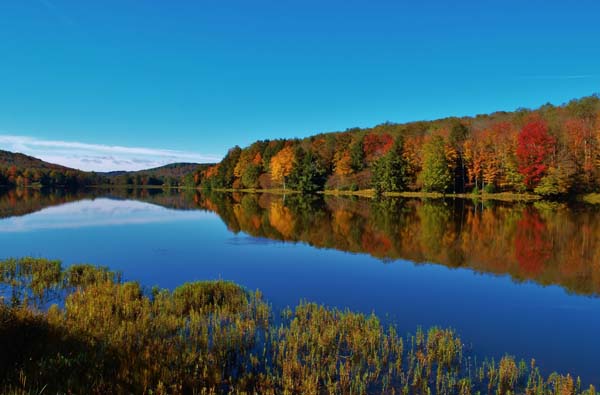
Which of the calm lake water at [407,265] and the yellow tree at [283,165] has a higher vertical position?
Result: the yellow tree at [283,165]

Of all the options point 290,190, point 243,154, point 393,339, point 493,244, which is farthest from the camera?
point 243,154

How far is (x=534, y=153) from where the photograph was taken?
201 ft

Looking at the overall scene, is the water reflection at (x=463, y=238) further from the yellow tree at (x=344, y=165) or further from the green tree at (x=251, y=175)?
the green tree at (x=251, y=175)

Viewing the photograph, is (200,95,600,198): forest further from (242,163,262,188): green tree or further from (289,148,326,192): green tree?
(242,163,262,188): green tree

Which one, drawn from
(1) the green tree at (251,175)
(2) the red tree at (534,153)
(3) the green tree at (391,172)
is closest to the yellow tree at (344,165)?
(3) the green tree at (391,172)

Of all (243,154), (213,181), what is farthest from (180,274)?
(213,181)

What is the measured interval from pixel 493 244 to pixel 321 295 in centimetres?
1428

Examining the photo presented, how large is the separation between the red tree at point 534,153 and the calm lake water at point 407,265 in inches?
1271

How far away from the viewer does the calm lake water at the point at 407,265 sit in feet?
32.4

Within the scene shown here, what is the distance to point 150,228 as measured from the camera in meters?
29.9

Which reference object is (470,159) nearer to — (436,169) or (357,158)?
(436,169)

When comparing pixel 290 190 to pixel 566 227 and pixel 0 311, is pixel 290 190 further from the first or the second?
pixel 0 311

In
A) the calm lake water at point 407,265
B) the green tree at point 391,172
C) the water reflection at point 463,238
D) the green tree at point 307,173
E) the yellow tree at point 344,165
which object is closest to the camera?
the calm lake water at point 407,265

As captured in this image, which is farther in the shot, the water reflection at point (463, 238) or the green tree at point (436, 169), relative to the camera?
the green tree at point (436, 169)
